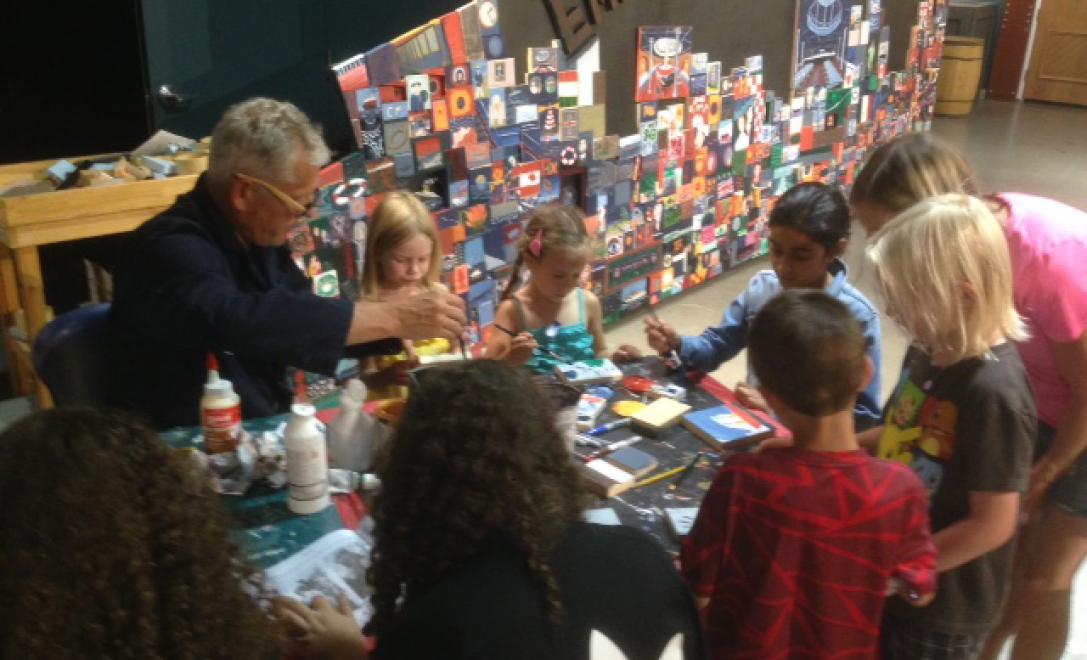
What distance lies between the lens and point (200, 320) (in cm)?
193

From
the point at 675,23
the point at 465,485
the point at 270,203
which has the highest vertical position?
the point at 675,23

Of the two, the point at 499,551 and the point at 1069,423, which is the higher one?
the point at 499,551

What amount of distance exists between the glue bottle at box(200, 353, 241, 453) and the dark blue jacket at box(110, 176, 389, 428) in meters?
0.13

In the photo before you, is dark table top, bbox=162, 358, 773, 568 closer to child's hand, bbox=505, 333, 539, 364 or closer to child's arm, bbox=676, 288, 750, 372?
child's arm, bbox=676, 288, 750, 372

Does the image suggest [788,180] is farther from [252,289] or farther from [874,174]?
[252,289]

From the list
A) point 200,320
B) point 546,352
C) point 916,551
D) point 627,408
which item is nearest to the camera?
point 916,551

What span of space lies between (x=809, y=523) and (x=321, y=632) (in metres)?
0.78

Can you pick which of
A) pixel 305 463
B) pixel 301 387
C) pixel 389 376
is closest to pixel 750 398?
pixel 389 376

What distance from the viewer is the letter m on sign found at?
400 cm

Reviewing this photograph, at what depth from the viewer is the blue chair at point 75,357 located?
206cm

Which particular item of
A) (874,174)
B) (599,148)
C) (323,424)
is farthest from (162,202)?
(874,174)

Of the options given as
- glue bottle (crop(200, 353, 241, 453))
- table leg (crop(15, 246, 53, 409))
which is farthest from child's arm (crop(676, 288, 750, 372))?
table leg (crop(15, 246, 53, 409))

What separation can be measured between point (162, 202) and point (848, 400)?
284 cm

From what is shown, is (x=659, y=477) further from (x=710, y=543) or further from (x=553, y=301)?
(x=553, y=301)
